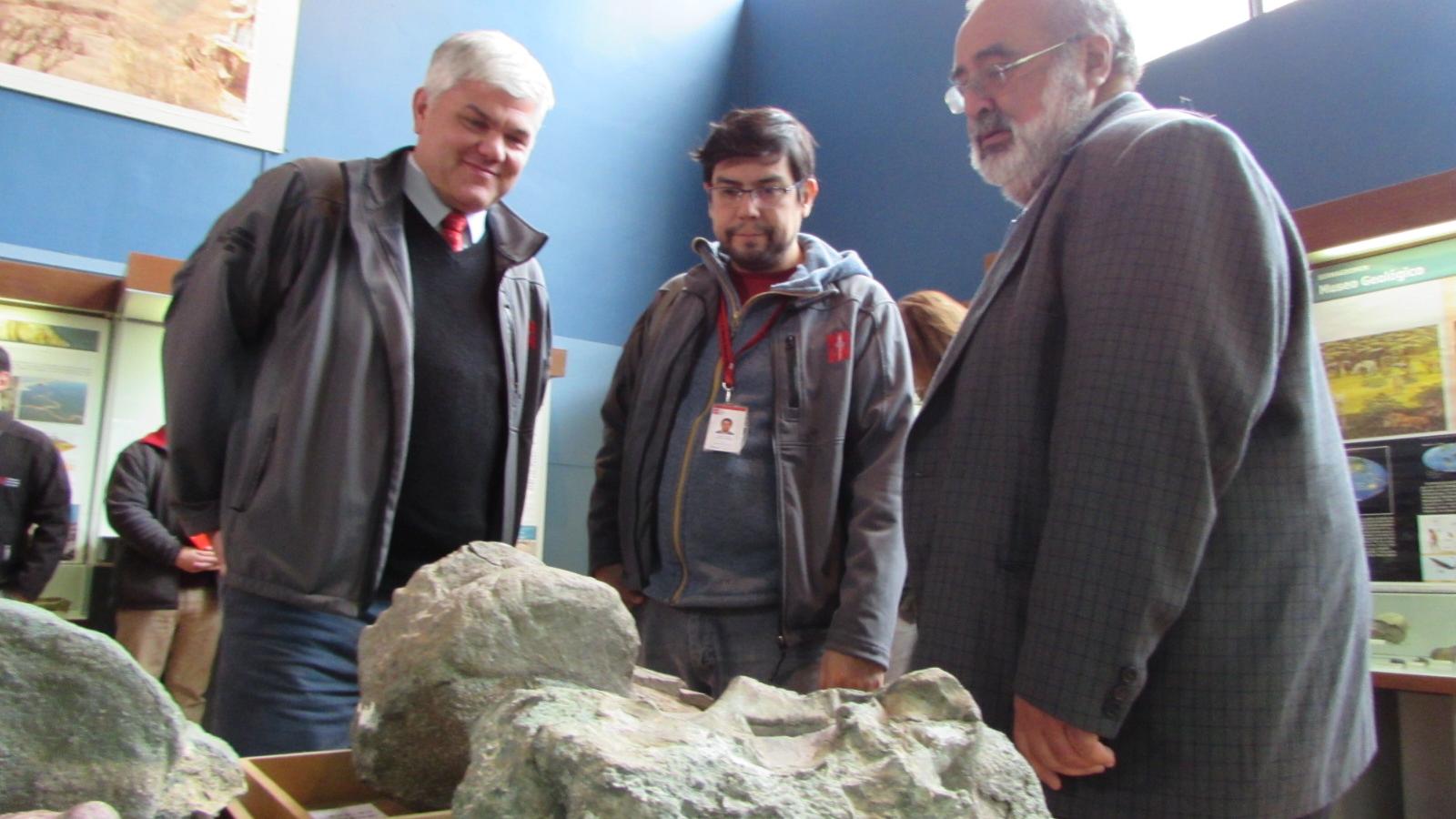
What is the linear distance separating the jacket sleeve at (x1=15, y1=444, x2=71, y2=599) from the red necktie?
281 cm

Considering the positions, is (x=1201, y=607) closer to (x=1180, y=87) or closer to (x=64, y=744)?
(x=64, y=744)

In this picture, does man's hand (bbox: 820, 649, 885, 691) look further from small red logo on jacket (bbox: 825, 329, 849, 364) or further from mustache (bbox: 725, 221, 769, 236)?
mustache (bbox: 725, 221, 769, 236)

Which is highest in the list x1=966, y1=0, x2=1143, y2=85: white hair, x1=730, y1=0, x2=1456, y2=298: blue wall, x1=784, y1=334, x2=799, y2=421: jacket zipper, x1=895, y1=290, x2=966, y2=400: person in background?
x1=730, y1=0, x2=1456, y2=298: blue wall

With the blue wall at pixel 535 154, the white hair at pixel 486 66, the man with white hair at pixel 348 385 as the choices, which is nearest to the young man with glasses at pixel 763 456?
the man with white hair at pixel 348 385

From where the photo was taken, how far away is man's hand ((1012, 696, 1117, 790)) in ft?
3.88

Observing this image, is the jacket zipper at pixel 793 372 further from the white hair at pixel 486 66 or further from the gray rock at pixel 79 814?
the gray rock at pixel 79 814

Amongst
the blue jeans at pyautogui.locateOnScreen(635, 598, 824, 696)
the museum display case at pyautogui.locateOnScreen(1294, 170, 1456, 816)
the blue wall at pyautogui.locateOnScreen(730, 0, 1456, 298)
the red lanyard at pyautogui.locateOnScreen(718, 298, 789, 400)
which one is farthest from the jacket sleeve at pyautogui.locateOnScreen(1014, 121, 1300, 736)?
the blue wall at pyautogui.locateOnScreen(730, 0, 1456, 298)

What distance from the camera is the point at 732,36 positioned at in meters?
6.61

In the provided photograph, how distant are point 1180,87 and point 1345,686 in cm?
337

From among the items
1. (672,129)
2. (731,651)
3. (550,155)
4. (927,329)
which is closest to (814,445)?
(731,651)

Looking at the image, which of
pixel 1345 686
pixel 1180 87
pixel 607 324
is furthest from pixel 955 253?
pixel 1345 686

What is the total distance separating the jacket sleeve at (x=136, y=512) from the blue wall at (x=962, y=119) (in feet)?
11.7

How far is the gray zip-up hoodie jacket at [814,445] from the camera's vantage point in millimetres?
1959

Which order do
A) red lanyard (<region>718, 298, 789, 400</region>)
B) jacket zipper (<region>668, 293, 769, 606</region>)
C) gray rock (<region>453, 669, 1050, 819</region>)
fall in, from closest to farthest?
gray rock (<region>453, 669, 1050, 819</region>)
jacket zipper (<region>668, 293, 769, 606</region>)
red lanyard (<region>718, 298, 789, 400</region>)
